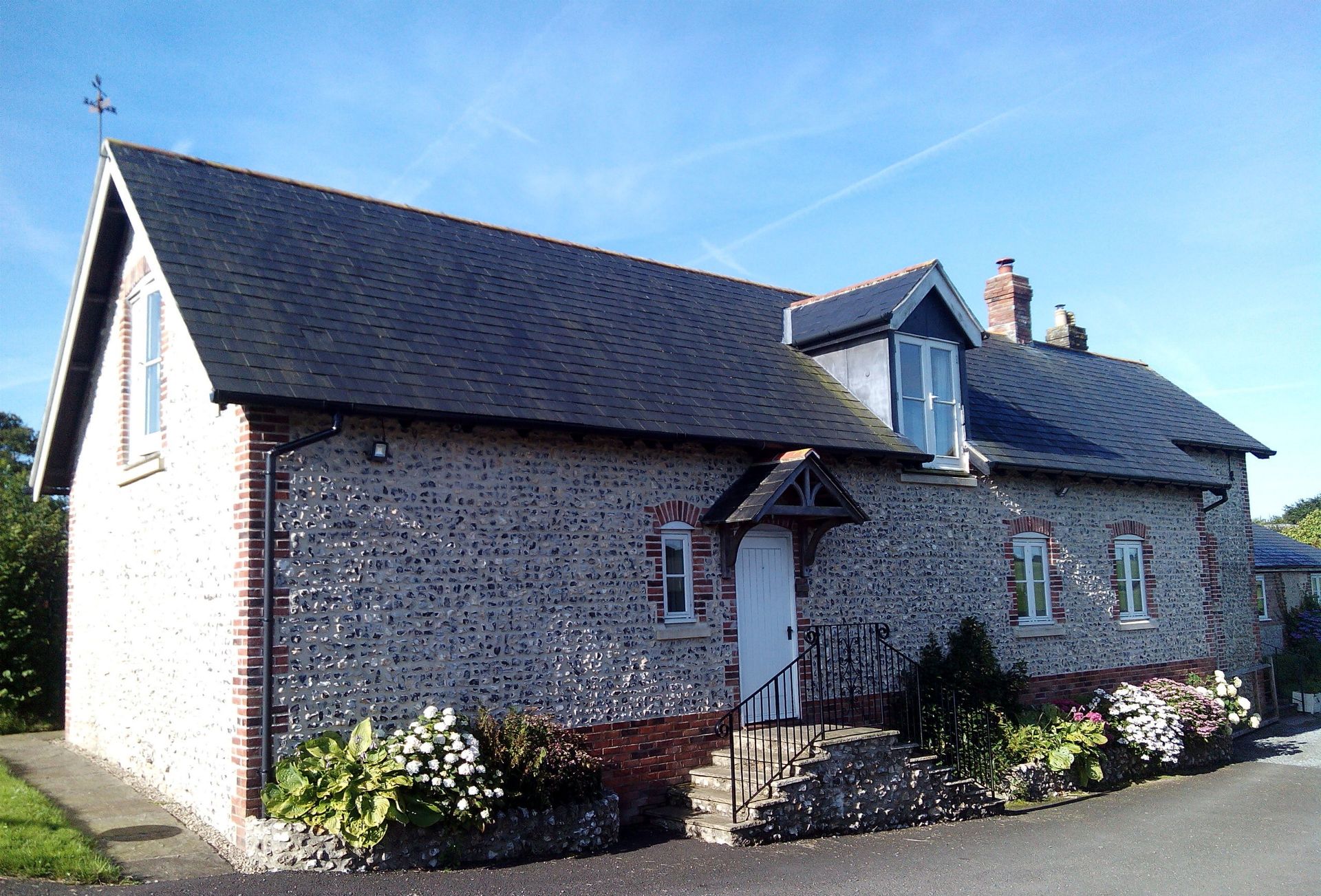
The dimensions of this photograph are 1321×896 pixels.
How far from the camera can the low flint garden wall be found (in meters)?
8.51

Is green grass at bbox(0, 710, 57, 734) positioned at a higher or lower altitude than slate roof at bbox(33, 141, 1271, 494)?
lower

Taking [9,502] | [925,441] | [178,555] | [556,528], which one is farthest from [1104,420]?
[9,502]

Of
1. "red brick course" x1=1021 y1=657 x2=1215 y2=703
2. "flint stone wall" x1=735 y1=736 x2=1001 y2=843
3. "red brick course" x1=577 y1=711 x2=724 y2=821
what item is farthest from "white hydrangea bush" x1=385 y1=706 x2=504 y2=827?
"red brick course" x1=1021 y1=657 x2=1215 y2=703

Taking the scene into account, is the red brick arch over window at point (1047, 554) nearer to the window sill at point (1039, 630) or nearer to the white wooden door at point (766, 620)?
the window sill at point (1039, 630)

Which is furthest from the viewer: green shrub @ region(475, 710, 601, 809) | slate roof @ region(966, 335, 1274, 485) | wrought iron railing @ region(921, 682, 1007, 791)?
slate roof @ region(966, 335, 1274, 485)

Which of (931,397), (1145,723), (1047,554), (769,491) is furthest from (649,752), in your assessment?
(1145,723)

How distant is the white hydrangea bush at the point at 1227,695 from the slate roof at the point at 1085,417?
3378mm

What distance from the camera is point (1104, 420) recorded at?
1909cm

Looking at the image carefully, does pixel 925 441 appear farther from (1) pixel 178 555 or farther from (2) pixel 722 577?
(1) pixel 178 555

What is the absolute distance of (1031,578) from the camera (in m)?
16.1

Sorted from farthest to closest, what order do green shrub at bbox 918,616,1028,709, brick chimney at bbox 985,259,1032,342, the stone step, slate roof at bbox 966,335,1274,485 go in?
brick chimney at bbox 985,259,1032,342 < slate roof at bbox 966,335,1274,485 < green shrub at bbox 918,616,1028,709 < the stone step

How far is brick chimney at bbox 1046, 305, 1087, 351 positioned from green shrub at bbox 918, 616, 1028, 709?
34.8 feet

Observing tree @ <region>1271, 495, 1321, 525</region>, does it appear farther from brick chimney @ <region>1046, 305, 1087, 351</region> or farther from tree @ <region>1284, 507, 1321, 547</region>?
brick chimney @ <region>1046, 305, 1087, 351</region>

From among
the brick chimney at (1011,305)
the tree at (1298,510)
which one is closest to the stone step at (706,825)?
the brick chimney at (1011,305)
